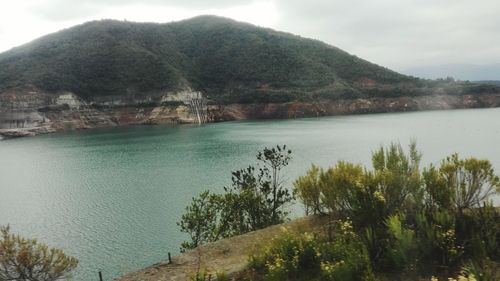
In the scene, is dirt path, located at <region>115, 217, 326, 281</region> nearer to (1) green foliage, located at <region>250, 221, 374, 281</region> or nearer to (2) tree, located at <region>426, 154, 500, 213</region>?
(1) green foliage, located at <region>250, 221, 374, 281</region>

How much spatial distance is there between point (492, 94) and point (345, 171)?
14414cm

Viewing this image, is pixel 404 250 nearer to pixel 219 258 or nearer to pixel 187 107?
pixel 219 258

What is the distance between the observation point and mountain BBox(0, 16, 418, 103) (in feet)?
440

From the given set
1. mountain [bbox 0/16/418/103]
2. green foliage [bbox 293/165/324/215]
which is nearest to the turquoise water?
green foliage [bbox 293/165/324/215]

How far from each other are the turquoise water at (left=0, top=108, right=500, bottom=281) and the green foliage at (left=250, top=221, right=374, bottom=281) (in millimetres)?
9584

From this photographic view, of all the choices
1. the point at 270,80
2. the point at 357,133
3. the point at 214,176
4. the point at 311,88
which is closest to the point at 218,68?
the point at 270,80

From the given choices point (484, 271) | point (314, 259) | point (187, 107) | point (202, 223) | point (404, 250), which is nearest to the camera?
point (484, 271)

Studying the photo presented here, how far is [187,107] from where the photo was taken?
131000mm

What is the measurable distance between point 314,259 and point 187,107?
12441 centimetres

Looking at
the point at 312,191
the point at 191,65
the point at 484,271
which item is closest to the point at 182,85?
the point at 191,65

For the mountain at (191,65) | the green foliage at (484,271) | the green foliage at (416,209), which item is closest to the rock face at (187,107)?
the mountain at (191,65)

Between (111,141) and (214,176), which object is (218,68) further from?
(214,176)

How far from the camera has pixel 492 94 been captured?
432 feet

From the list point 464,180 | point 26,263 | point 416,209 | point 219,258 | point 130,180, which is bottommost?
point 130,180
